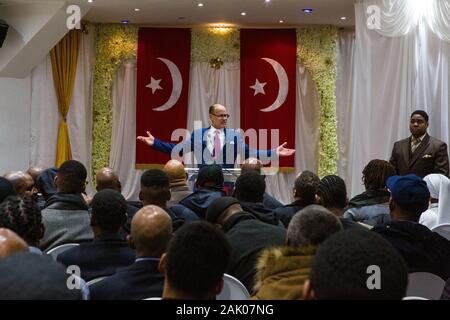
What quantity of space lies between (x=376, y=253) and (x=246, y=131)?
902 centimetres

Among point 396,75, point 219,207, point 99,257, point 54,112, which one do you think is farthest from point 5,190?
point 54,112

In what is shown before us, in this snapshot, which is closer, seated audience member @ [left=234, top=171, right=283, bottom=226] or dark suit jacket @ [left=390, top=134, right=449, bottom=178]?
seated audience member @ [left=234, top=171, right=283, bottom=226]

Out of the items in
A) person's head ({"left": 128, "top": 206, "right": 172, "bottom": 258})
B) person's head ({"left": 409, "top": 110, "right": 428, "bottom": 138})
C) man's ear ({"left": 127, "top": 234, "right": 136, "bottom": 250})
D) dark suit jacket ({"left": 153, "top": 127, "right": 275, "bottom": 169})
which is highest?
person's head ({"left": 409, "top": 110, "right": 428, "bottom": 138})

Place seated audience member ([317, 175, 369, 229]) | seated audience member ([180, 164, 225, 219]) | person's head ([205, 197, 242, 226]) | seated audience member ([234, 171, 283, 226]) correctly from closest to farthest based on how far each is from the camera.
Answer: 1. person's head ([205, 197, 242, 226])
2. seated audience member ([317, 175, 369, 229])
3. seated audience member ([234, 171, 283, 226])
4. seated audience member ([180, 164, 225, 219])

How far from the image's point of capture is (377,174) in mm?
4617

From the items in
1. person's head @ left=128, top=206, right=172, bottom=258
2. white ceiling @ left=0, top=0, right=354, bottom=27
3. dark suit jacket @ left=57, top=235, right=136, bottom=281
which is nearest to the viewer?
person's head @ left=128, top=206, right=172, bottom=258

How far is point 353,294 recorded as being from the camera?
1454 mm

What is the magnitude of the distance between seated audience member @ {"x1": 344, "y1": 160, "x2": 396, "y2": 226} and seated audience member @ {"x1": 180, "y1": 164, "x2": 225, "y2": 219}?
3.09ft

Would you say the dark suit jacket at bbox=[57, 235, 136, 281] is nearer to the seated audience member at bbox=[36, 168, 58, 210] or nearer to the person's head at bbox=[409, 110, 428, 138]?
the seated audience member at bbox=[36, 168, 58, 210]

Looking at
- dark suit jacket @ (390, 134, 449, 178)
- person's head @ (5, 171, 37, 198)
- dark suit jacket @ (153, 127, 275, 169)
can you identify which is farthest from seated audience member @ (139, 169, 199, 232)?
dark suit jacket @ (390, 134, 449, 178)

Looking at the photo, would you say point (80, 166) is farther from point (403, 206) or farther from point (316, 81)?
point (316, 81)

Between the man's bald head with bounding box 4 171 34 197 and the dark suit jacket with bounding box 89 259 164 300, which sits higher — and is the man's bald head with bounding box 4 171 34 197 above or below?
above

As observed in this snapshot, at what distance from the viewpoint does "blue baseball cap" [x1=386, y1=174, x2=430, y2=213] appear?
10.8ft

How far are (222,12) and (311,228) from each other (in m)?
7.59
